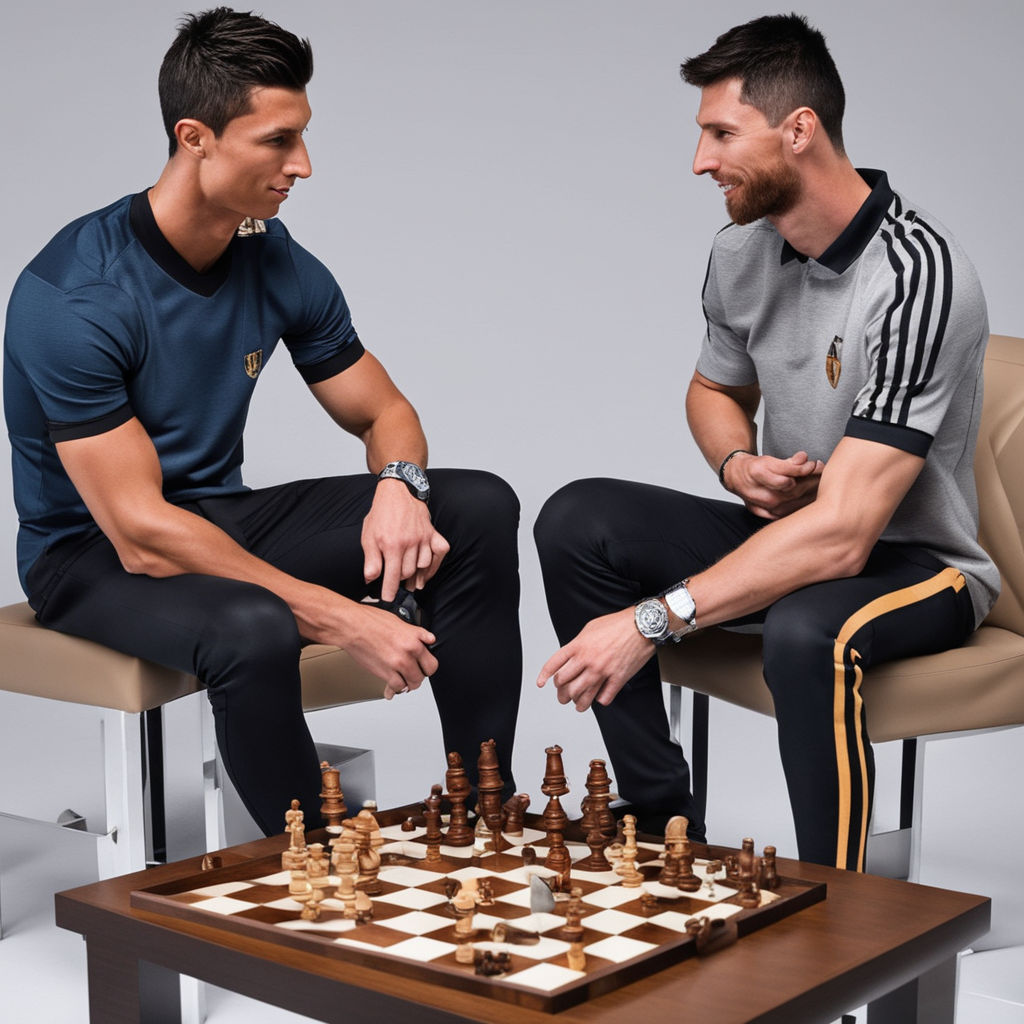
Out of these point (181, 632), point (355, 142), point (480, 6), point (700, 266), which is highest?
point (480, 6)

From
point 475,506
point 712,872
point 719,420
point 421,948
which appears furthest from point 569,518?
point 421,948

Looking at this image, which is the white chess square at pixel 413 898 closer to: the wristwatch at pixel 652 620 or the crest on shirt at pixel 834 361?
the wristwatch at pixel 652 620

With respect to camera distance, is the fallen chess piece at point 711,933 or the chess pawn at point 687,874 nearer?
the fallen chess piece at point 711,933

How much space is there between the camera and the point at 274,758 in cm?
239

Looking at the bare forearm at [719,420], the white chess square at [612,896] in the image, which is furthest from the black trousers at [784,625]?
the white chess square at [612,896]

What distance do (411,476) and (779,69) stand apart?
907 millimetres

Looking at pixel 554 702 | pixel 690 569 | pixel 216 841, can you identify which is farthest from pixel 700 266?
pixel 216 841

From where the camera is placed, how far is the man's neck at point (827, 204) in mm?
2596

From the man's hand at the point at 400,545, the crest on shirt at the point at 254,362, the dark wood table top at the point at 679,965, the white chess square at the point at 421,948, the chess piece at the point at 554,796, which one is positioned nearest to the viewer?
the dark wood table top at the point at 679,965

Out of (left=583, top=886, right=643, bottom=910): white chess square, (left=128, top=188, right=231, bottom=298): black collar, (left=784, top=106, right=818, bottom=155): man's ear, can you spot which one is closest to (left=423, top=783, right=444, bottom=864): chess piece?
(left=583, top=886, right=643, bottom=910): white chess square

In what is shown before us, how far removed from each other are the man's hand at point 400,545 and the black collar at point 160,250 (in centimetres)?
51

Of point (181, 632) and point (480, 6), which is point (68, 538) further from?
point (480, 6)

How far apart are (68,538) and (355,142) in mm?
2316

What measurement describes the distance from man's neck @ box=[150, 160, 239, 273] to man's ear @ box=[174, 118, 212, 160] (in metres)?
0.05
